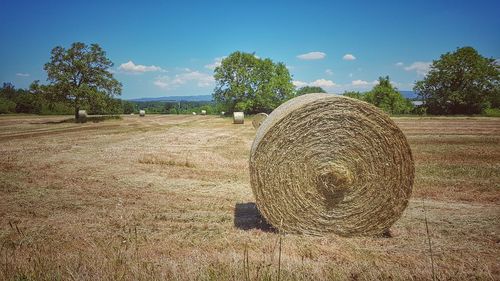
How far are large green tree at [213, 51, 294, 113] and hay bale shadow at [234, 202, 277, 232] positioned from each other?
51341 millimetres

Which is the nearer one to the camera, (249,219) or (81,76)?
(249,219)

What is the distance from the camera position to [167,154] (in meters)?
14.9

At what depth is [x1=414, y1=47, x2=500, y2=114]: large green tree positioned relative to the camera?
57438mm

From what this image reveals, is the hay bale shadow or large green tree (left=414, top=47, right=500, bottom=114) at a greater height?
large green tree (left=414, top=47, right=500, bottom=114)

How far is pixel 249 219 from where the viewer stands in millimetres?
6855

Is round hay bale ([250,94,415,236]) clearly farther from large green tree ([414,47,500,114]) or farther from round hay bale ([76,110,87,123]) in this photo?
large green tree ([414,47,500,114])

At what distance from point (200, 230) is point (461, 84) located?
66.7 m

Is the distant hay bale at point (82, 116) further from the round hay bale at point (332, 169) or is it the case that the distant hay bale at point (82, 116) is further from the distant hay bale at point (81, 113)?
the round hay bale at point (332, 169)

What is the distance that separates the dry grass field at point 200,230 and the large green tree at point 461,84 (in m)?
53.8

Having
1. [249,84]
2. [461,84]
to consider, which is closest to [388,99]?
[461,84]

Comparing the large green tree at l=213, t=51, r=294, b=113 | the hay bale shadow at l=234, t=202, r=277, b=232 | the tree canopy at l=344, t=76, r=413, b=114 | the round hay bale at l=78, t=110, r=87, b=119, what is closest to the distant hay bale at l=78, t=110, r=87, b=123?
the round hay bale at l=78, t=110, r=87, b=119

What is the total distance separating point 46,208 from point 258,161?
16.6ft

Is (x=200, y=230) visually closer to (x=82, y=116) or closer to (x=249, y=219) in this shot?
(x=249, y=219)

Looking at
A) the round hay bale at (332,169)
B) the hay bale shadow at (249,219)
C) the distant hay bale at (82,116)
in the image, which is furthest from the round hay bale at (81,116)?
the round hay bale at (332,169)
